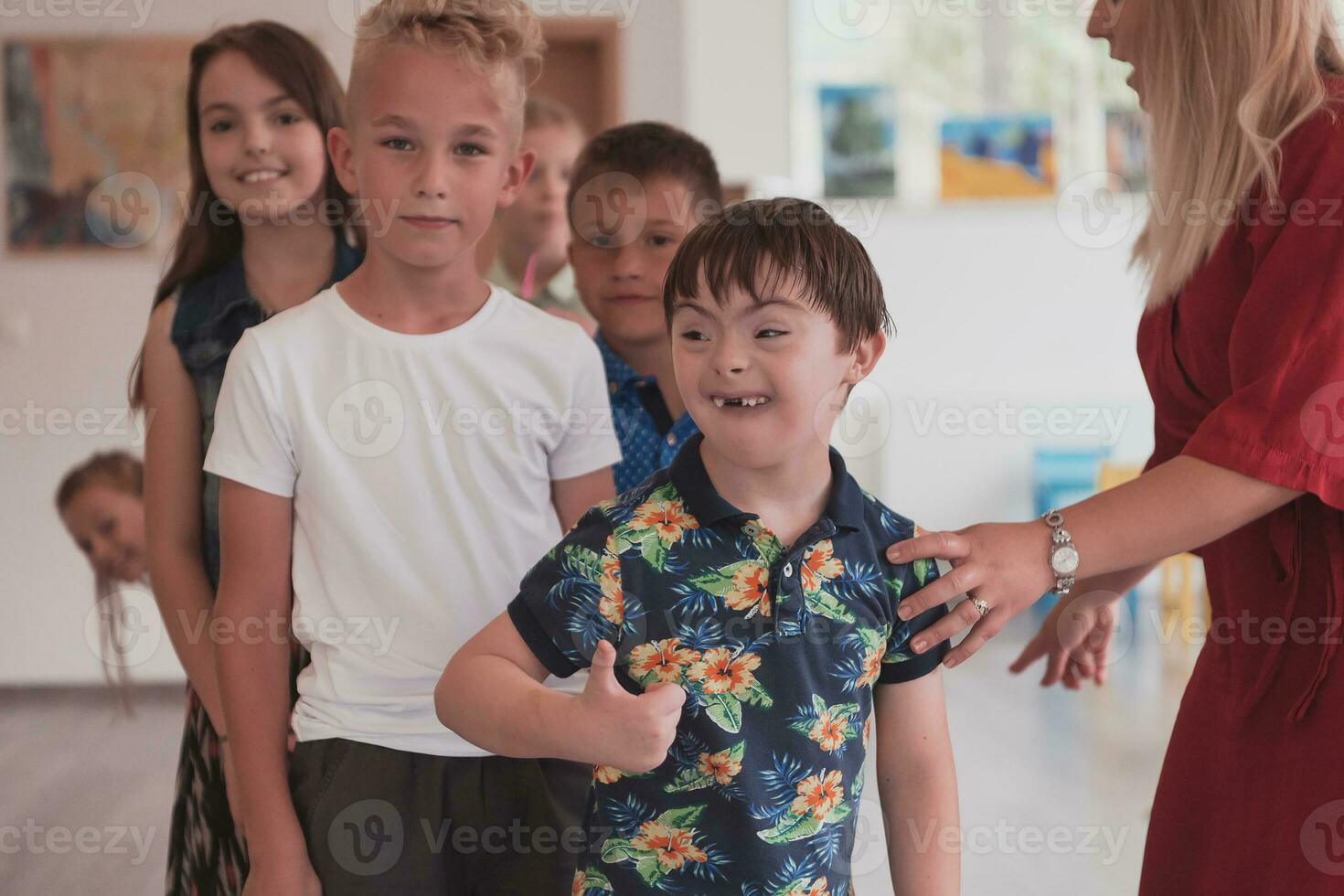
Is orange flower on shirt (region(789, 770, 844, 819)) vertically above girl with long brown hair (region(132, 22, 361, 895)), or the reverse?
girl with long brown hair (region(132, 22, 361, 895))

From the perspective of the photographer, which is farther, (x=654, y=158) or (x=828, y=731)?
(x=654, y=158)

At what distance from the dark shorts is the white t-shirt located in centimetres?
3

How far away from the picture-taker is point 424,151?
1.21 m

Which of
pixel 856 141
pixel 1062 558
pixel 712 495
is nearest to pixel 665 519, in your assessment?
pixel 712 495

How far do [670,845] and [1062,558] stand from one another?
1.43 ft

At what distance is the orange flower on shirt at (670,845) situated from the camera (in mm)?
988

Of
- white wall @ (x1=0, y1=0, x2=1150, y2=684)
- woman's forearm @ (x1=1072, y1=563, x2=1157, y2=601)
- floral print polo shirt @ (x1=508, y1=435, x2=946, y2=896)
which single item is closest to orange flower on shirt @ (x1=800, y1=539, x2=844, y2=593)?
floral print polo shirt @ (x1=508, y1=435, x2=946, y2=896)

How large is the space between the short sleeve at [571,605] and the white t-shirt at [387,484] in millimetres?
208

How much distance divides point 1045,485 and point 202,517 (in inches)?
169

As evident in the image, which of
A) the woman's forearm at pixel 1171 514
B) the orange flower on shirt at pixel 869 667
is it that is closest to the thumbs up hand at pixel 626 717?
the orange flower on shirt at pixel 869 667

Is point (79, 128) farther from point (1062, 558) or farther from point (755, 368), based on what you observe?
point (1062, 558)

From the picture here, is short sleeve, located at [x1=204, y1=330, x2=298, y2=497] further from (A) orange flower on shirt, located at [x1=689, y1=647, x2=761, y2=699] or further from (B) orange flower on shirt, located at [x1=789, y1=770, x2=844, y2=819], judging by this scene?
(B) orange flower on shirt, located at [x1=789, y1=770, x2=844, y2=819]

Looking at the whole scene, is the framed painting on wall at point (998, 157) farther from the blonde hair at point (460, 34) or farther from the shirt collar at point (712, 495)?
the shirt collar at point (712, 495)

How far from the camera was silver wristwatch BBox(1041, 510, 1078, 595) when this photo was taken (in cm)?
110
